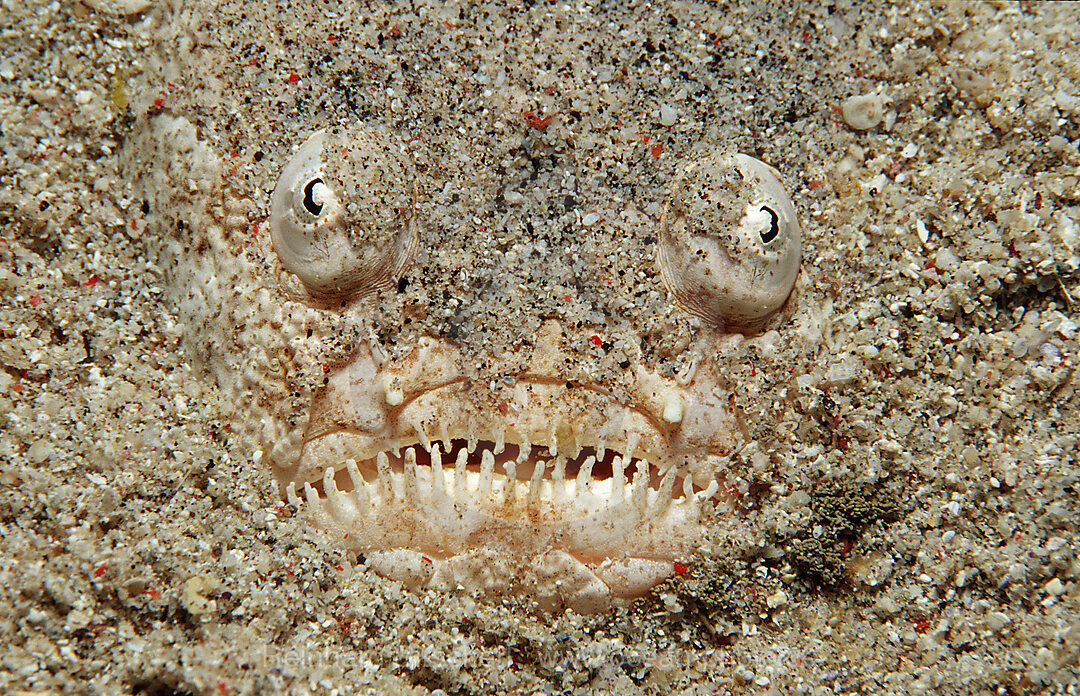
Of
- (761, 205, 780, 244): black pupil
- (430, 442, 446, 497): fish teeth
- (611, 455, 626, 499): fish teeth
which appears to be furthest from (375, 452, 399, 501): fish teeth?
(761, 205, 780, 244): black pupil

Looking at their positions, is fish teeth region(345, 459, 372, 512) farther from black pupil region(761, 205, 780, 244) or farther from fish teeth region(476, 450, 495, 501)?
black pupil region(761, 205, 780, 244)

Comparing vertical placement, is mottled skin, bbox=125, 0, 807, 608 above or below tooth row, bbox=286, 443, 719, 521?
above

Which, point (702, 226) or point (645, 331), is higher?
point (702, 226)

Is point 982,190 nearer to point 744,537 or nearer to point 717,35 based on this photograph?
point 717,35

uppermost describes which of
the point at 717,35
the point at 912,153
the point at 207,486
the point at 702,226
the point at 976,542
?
the point at 717,35

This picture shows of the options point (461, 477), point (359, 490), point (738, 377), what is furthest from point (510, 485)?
A: point (738, 377)

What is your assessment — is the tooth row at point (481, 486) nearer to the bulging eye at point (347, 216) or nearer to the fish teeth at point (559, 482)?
the fish teeth at point (559, 482)

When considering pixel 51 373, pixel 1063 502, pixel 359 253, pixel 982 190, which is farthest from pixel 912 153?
pixel 51 373
